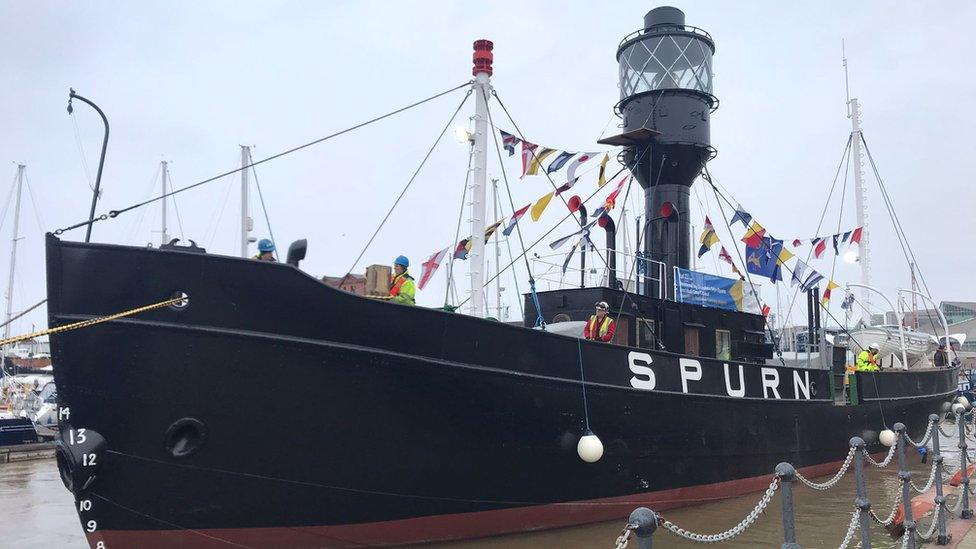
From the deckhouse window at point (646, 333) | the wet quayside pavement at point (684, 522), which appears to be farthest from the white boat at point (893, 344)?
the deckhouse window at point (646, 333)

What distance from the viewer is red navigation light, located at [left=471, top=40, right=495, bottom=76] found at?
9836mm

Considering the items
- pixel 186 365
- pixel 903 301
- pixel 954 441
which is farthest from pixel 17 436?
pixel 954 441

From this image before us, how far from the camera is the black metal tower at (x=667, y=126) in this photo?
13250 millimetres

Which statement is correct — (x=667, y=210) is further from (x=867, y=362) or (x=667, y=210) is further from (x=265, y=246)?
(x=265, y=246)

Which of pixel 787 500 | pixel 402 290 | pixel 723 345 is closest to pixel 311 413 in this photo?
pixel 402 290

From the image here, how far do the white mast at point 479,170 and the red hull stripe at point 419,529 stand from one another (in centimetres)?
245

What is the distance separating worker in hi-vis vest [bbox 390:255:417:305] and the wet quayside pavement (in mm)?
2733

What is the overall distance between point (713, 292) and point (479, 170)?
5079mm

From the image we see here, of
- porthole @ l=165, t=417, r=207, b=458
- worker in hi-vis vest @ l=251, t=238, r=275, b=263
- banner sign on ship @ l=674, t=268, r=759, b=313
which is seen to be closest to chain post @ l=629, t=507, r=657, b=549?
porthole @ l=165, t=417, r=207, b=458

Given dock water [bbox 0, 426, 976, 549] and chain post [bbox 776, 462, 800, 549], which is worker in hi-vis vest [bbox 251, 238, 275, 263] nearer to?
dock water [bbox 0, 426, 976, 549]

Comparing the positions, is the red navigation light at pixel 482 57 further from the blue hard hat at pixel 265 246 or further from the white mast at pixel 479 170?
the blue hard hat at pixel 265 246

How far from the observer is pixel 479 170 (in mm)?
9508

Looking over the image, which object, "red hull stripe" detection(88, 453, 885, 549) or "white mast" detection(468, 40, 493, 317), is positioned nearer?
"red hull stripe" detection(88, 453, 885, 549)

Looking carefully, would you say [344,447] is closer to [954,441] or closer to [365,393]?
[365,393]
